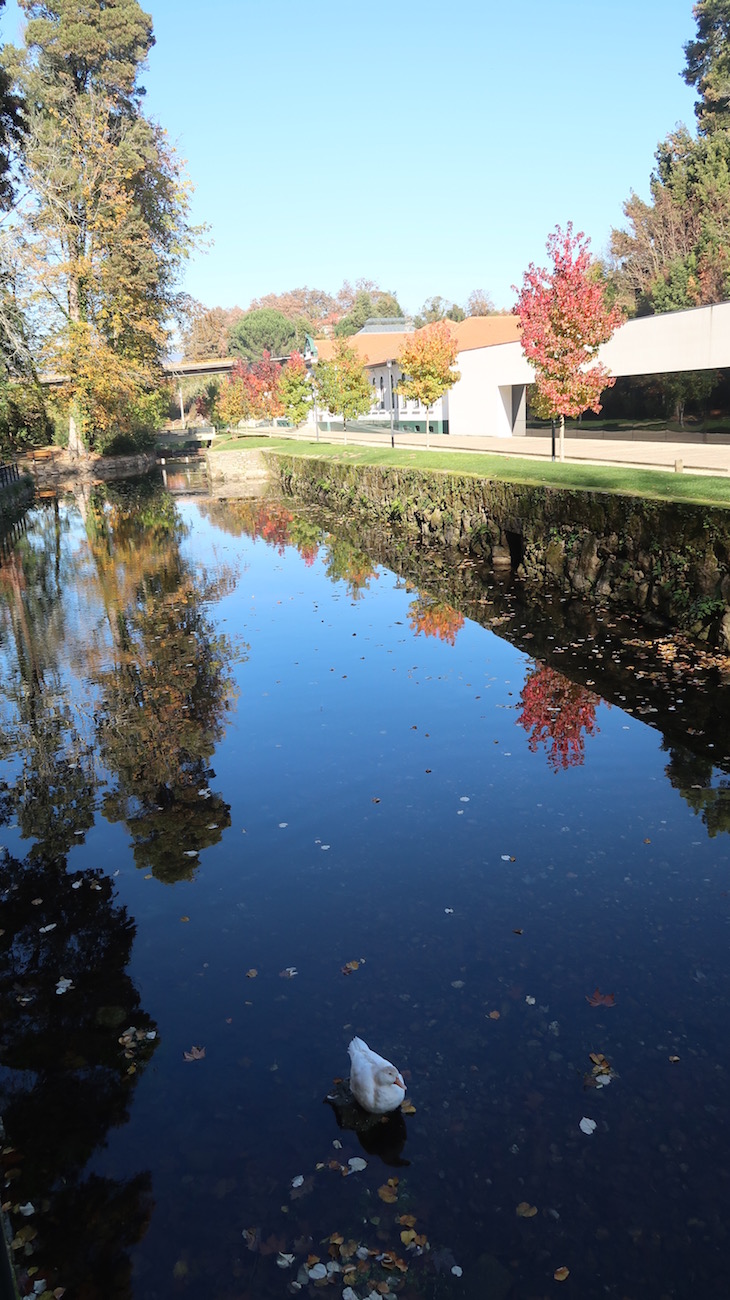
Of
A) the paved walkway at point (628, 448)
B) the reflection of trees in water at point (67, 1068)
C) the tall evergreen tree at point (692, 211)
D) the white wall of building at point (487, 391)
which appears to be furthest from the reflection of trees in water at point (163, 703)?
the tall evergreen tree at point (692, 211)

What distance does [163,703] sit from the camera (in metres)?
12.1

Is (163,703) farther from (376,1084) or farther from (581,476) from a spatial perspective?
(581,476)

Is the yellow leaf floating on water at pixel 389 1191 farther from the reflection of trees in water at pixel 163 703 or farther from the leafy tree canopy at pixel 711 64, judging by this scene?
the leafy tree canopy at pixel 711 64

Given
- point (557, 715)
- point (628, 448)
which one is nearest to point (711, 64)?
point (628, 448)

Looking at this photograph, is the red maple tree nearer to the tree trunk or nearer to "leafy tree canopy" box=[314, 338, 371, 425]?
"leafy tree canopy" box=[314, 338, 371, 425]

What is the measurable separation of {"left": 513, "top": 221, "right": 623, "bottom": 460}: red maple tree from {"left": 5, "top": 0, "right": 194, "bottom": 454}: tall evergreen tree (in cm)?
2833

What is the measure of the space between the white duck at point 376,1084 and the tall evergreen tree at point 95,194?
1770 inches

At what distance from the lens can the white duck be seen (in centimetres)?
483

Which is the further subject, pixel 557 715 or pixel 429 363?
pixel 429 363

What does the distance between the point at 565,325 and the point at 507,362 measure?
68.0 feet

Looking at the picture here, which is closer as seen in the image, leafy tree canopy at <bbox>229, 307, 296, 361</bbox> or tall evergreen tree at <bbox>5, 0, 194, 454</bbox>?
tall evergreen tree at <bbox>5, 0, 194, 454</bbox>

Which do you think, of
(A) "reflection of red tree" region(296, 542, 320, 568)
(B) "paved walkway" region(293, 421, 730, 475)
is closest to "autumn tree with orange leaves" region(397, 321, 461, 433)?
(B) "paved walkway" region(293, 421, 730, 475)

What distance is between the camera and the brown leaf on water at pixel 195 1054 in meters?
5.49

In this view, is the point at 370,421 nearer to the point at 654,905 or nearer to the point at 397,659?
the point at 397,659
